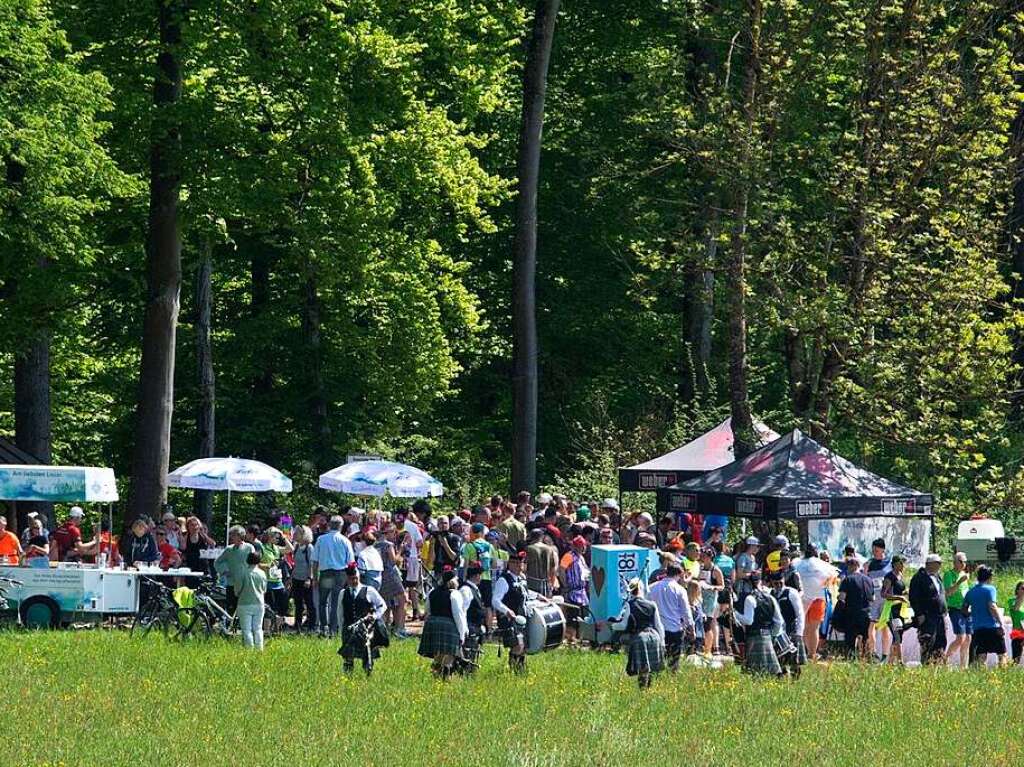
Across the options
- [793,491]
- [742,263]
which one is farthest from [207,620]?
[742,263]

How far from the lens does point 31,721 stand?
18250 mm

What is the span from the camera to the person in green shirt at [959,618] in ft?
80.8

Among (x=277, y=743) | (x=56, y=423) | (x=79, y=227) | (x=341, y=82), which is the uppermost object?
(x=341, y=82)

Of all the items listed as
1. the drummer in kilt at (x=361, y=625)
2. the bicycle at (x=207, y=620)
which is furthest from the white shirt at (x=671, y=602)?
the bicycle at (x=207, y=620)

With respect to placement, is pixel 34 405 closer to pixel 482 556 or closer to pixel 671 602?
pixel 482 556

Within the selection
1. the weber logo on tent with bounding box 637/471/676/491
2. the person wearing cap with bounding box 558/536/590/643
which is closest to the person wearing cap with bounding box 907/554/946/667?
the person wearing cap with bounding box 558/536/590/643

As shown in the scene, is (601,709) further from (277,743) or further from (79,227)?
(79,227)

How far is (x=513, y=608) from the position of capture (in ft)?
72.7

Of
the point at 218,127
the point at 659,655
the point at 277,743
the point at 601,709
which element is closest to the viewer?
the point at 277,743

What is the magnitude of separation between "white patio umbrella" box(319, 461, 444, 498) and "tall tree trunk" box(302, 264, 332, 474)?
30.6ft

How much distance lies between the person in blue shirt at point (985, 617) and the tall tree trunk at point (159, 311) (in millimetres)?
14672

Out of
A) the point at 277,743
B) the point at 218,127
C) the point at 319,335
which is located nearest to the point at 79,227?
the point at 218,127

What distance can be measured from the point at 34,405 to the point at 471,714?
2018cm

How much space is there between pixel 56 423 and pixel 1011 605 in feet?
87.5
